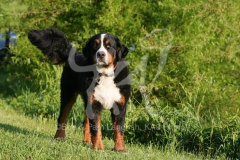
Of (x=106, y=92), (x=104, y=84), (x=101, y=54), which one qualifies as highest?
(x=101, y=54)

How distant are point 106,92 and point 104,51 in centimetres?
56

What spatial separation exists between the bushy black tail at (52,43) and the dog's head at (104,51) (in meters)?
1.23

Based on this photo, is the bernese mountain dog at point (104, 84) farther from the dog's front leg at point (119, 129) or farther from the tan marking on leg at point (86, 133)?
the tan marking on leg at point (86, 133)

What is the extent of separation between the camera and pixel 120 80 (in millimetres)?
6445

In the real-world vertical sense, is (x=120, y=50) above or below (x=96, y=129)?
above

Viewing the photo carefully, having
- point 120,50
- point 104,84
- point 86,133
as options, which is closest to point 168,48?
point 86,133

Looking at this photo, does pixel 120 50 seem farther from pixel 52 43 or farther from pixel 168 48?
pixel 168 48

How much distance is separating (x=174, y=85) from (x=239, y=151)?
460 centimetres

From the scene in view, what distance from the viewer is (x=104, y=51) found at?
20.7 ft

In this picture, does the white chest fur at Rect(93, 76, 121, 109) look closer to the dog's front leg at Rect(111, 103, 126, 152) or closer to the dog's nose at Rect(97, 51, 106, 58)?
the dog's front leg at Rect(111, 103, 126, 152)

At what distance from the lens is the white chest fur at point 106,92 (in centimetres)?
636

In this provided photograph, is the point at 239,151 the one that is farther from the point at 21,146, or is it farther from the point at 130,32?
the point at 130,32

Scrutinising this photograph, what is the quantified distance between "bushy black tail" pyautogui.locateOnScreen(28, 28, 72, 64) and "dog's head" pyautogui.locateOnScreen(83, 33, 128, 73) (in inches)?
48.6

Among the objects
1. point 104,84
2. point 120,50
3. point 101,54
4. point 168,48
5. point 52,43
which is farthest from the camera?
point 168,48
